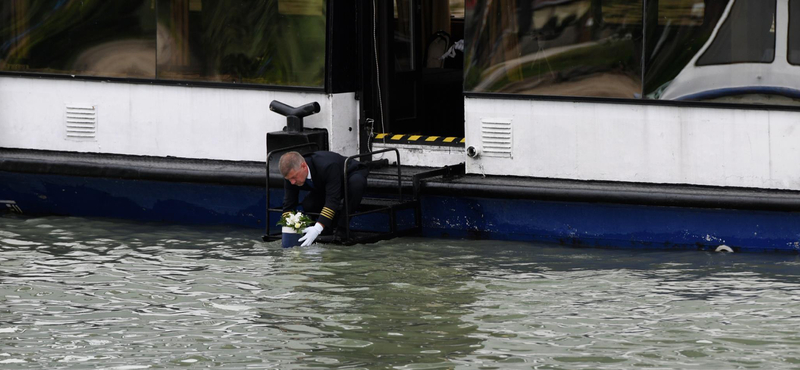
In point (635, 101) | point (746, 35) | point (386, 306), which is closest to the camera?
point (386, 306)

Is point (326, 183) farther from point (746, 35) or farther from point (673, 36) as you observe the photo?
point (746, 35)

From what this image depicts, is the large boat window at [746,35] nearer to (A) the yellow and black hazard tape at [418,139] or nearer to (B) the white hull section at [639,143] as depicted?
(B) the white hull section at [639,143]

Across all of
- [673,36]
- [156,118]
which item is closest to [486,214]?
[673,36]

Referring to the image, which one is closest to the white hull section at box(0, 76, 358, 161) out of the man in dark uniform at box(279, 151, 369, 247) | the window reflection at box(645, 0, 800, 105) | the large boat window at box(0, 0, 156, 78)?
the large boat window at box(0, 0, 156, 78)

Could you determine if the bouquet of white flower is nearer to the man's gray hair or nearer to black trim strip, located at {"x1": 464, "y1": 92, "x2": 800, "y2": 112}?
the man's gray hair

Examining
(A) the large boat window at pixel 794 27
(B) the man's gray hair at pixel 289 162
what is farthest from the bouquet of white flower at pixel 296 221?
(A) the large boat window at pixel 794 27

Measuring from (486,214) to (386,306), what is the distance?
2.02 metres

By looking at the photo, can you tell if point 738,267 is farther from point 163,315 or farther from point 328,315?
point 163,315

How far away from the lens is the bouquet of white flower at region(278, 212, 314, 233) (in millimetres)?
9523

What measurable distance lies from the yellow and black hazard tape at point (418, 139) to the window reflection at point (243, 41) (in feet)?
2.29

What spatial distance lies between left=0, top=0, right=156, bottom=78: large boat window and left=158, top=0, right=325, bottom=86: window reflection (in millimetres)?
174

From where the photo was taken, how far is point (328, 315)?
7.78 m

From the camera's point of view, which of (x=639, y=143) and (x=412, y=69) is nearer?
(x=639, y=143)

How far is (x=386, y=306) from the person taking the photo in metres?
7.98
